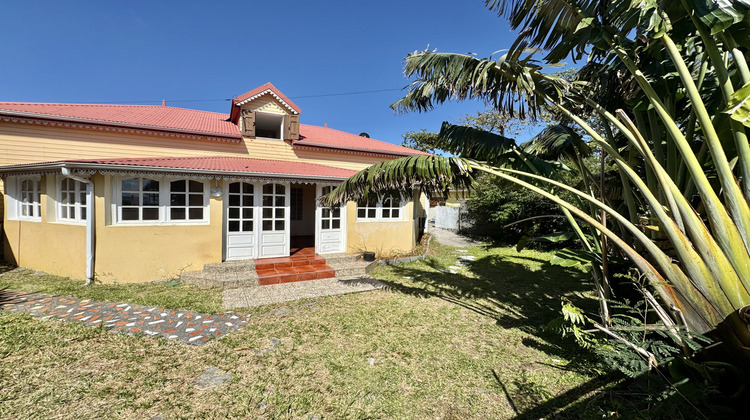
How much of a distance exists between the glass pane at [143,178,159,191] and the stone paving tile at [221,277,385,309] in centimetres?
375

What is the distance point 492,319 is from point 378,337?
249 cm

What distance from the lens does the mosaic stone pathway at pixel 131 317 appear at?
4.73 metres

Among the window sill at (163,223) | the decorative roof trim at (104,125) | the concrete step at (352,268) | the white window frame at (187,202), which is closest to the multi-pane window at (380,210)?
the concrete step at (352,268)

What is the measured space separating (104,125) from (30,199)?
10.3 feet

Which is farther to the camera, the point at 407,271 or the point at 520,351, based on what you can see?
the point at 407,271

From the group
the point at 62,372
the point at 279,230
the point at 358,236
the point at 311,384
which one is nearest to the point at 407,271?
the point at 358,236

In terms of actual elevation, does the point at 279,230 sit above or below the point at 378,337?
above

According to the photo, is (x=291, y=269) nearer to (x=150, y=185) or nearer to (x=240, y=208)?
(x=240, y=208)

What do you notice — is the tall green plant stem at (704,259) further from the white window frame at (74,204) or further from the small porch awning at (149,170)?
the white window frame at (74,204)

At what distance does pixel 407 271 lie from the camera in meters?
9.42

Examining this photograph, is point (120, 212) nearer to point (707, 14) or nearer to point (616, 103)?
point (707, 14)

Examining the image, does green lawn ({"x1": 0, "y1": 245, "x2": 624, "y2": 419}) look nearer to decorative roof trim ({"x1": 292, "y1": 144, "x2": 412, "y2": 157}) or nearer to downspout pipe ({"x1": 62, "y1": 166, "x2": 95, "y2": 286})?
downspout pipe ({"x1": 62, "y1": 166, "x2": 95, "y2": 286})

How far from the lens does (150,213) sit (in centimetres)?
780

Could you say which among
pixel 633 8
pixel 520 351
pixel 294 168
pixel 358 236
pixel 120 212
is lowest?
pixel 520 351
